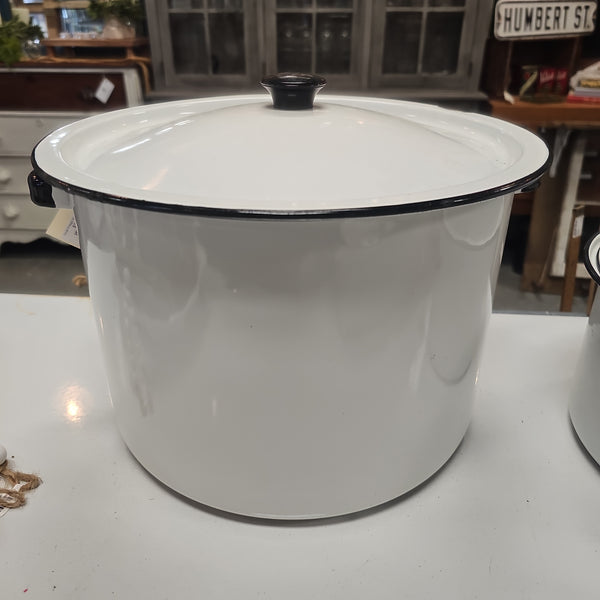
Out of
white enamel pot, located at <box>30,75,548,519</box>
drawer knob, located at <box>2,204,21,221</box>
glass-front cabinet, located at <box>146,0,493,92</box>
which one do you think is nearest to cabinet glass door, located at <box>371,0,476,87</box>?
glass-front cabinet, located at <box>146,0,493,92</box>

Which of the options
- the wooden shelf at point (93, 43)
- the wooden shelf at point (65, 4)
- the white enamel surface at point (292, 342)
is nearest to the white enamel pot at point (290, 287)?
the white enamel surface at point (292, 342)

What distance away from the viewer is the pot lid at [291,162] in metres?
0.34

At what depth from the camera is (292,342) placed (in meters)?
0.38

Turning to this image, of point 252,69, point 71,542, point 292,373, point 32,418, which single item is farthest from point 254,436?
point 252,69

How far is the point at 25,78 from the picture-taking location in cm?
183

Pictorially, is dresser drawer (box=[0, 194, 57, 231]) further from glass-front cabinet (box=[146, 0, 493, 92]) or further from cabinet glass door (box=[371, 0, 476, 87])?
cabinet glass door (box=[371, 0, 476, 87])

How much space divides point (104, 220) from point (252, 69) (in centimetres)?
161

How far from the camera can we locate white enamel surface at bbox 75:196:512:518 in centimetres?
36

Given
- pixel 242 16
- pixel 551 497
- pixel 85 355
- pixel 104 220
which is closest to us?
pixel 104 220

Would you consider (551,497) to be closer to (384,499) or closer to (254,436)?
(384,499)

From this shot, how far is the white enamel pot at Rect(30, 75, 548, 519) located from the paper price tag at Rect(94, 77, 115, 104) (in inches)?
56.5

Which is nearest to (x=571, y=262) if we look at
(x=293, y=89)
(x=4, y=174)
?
(x=293, y=89)

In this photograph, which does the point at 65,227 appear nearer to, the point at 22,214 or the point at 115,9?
the point at 115,9

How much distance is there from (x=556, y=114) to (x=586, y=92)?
0.49 feet
